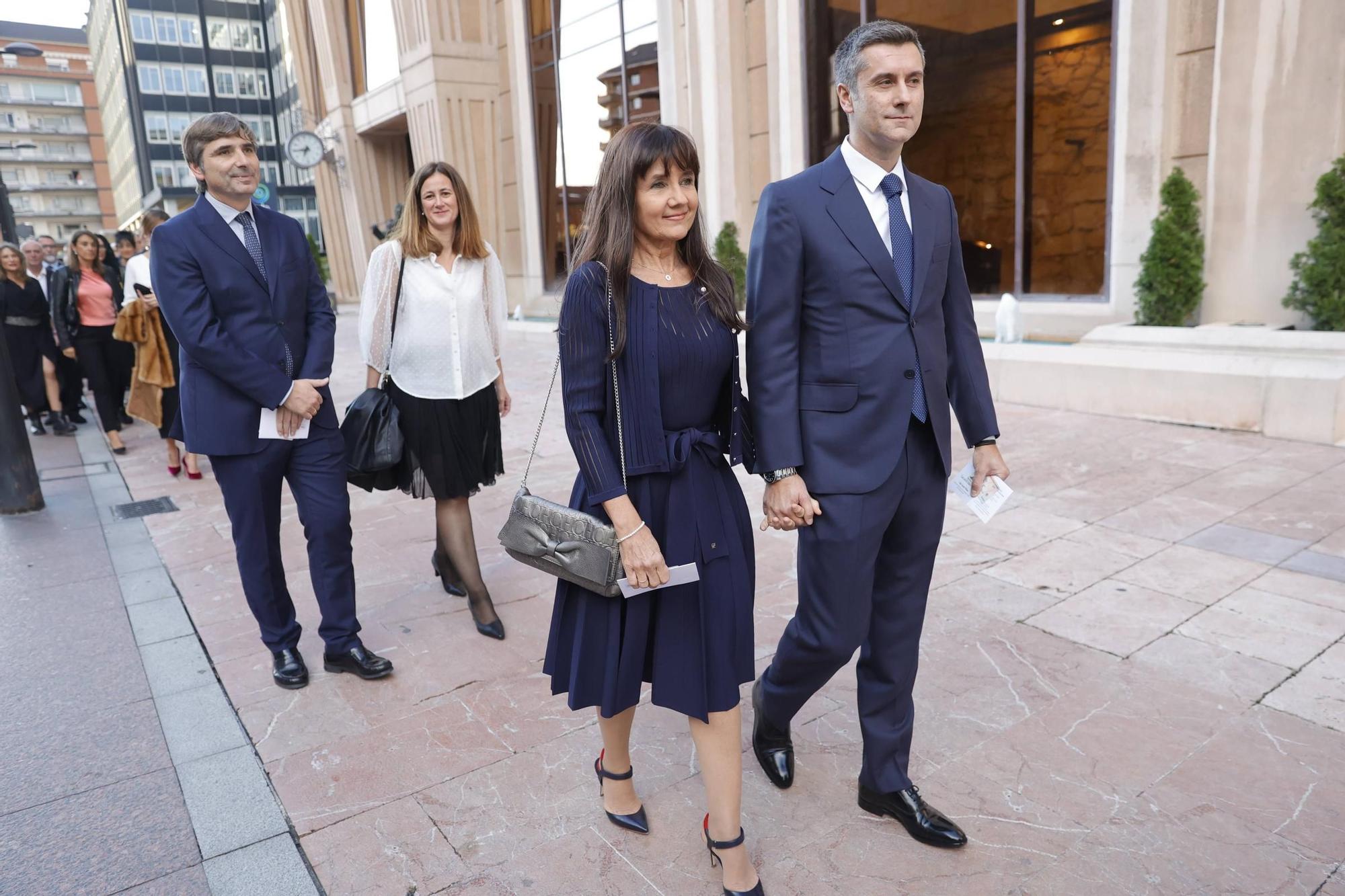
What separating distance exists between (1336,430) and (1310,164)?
93.7 inches

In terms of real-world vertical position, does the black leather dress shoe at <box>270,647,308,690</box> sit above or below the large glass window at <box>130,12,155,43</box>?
below

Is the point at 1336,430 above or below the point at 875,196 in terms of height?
below

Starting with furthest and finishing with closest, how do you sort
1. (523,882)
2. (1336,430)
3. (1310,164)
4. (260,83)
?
(260,83)
(1310,164)
(1336,430)
(523,882)

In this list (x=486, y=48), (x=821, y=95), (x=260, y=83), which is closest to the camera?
(x=821, y=95)

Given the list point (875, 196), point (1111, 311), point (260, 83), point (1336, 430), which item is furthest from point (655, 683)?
point (260, 83)

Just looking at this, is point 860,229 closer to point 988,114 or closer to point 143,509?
point 143,509

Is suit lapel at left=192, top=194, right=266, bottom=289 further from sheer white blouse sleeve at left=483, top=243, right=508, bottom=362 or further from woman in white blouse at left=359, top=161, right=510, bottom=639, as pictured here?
sheer white blouse sleeve at left=483, top=243, right=508, bottom=362

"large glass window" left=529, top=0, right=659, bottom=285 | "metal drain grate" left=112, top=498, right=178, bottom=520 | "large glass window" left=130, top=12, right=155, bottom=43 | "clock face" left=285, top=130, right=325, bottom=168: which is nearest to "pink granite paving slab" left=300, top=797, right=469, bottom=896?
"metal drain grate" left=112, top=498, right=178, bottom=520

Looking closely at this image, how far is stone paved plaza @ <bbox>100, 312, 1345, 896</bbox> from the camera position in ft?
7.73

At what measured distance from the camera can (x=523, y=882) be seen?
7.64ft

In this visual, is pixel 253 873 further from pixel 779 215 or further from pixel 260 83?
pixel 260 83

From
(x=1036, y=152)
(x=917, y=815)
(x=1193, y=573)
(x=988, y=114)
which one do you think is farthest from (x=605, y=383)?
(x=988, y=114)

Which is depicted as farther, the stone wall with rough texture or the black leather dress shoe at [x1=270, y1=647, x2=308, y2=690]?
the stone wall with rough texture

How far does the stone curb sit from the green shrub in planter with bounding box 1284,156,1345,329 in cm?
781
